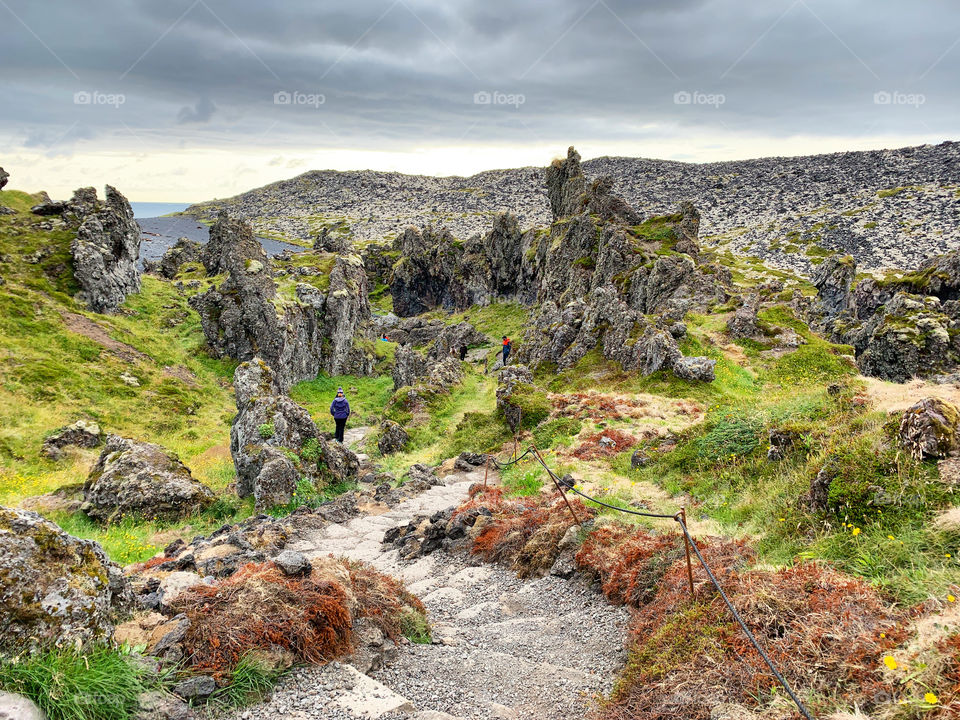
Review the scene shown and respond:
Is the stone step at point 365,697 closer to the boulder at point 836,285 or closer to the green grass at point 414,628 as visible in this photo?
the green grass at point 414,628

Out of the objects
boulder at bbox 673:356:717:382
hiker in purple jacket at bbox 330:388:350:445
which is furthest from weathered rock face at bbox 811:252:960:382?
hiker in purple jacket at bbox 330:388:350:445

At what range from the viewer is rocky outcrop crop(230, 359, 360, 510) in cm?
1898

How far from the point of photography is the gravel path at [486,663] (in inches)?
269

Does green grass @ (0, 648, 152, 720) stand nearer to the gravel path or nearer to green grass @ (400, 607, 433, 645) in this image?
the gravel path

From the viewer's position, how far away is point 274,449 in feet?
64.6

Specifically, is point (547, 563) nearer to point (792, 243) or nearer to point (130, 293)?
point (130, 293)

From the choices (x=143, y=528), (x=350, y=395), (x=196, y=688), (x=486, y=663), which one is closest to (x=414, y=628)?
(x=486, y=663)

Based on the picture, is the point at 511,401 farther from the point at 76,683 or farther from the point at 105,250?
the point at 105,250

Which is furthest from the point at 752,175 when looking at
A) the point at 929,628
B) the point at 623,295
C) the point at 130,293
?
the point at 929,628

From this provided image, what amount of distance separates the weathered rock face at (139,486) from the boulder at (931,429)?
65.0 ft

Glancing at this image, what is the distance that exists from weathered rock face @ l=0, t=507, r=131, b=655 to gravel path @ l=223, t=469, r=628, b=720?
226 centimetres

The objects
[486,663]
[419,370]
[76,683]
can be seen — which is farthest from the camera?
[419,370]

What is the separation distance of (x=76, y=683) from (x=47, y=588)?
1394 mm

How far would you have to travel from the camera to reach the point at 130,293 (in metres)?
39.5
